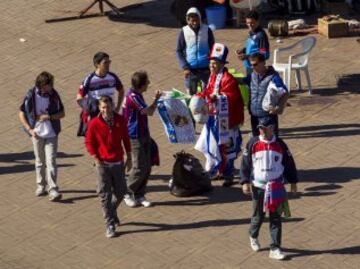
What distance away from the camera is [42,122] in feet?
51.2

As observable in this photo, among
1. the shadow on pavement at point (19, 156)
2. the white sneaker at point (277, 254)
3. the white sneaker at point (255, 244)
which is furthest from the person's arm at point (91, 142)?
the shadow on pavement at point (19, 156)

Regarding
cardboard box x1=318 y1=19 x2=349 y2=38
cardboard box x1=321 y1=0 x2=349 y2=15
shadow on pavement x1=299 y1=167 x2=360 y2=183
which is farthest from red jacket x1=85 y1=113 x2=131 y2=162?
cardboard box x1=321 y1=0 x2=349 y2=15

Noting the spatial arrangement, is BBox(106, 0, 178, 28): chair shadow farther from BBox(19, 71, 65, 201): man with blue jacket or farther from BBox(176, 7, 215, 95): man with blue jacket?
BBox(19, 71, 65, 201): man with blue jacket

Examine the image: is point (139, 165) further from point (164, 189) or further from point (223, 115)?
point (223, 115)

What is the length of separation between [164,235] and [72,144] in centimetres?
343

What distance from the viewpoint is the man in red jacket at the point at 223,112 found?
1589cm

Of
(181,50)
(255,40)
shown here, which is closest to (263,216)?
(181,50)

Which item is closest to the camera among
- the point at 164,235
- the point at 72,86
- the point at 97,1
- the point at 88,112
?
the point at 164,235

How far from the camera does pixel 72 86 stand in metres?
20.1

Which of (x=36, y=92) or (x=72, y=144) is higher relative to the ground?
(x=36, y=92)

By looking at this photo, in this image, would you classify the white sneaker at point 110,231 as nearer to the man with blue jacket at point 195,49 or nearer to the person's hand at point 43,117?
the person's hand at point 43,117

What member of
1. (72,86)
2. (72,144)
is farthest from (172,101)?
(72,86)

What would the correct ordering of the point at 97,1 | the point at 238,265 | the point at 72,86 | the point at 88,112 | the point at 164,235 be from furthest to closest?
the point at 97,1 < the point at 72,86 < the point at 88,112 < the point at 164,235 < the point at 238,265

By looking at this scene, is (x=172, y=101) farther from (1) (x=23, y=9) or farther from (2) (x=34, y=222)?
(1) (x=23, y=9)
